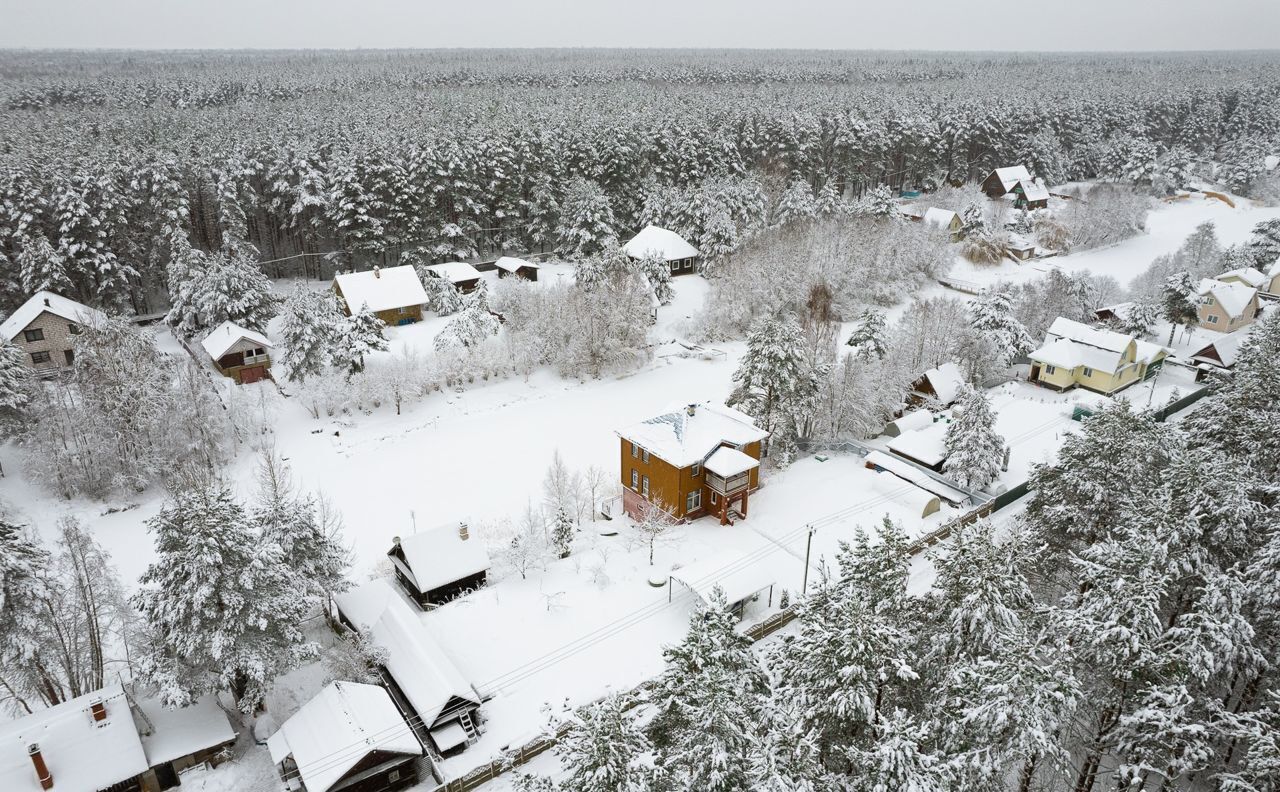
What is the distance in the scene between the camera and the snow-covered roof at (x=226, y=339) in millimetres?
44438

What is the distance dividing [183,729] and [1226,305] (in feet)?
209

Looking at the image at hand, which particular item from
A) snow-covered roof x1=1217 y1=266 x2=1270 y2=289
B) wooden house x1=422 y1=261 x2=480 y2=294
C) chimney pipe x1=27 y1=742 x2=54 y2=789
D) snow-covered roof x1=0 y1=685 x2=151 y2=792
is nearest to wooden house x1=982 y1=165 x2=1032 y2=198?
snow-covered roof x1=1217 y1=266 x2=1270 y2=289

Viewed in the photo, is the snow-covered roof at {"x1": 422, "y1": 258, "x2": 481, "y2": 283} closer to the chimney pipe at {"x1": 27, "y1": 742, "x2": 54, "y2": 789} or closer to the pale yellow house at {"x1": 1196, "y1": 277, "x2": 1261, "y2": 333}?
the chimney pipe at {"x1": 27, "y1": 742, "x2": 54, "y2": 789}

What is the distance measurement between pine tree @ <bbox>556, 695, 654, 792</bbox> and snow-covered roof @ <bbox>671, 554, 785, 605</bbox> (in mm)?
11464

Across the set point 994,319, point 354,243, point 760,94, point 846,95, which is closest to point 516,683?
point 994,319

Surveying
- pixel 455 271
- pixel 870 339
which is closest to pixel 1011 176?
pixel 870 339

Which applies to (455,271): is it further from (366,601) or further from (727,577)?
(727,577)

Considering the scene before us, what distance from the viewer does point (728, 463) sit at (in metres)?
30.3

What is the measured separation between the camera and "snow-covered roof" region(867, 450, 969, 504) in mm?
33344

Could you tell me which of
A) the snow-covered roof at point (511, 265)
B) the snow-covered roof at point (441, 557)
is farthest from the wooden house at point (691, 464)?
the snow-covered roof at point (511, 265)

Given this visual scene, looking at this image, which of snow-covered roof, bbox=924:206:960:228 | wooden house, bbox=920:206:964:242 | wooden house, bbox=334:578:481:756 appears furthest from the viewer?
wooden house, bbox=920:206:964:242

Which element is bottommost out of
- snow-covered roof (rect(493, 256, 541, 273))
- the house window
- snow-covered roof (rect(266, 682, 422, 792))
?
the house window

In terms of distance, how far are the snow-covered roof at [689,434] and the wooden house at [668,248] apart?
30.8 m

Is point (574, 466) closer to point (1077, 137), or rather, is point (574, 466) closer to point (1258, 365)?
point (1258, 365)
